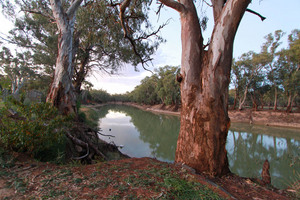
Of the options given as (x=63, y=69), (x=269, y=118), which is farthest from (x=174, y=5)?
(x=269, y=118)

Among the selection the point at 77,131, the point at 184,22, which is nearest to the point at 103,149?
the point at 77,131

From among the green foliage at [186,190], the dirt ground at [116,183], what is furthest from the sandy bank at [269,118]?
the green foliage at [186,190]

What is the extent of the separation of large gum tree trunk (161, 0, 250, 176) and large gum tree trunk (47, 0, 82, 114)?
3.56 meters

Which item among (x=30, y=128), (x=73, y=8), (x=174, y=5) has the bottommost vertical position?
(x=30, y=128)

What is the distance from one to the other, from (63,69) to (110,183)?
3.94 m

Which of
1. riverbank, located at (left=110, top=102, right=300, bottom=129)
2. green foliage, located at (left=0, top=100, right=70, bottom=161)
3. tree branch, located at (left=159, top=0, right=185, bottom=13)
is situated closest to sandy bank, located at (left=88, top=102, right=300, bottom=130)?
riverbank, located at (left=110, top=102, right=300, bottom=129)

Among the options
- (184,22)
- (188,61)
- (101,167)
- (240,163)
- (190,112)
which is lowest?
(240,163)

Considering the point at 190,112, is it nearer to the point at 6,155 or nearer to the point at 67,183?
the point at 67,183

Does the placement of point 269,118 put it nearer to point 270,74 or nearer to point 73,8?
point 270,74

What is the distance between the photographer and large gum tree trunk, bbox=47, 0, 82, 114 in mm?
4336

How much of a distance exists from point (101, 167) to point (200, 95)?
1.61m

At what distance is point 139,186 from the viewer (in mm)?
1523

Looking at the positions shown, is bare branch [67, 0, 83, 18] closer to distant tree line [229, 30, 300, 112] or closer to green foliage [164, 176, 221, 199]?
green foliage [164, 176, 221, 199]

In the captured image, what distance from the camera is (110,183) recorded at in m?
1.59
